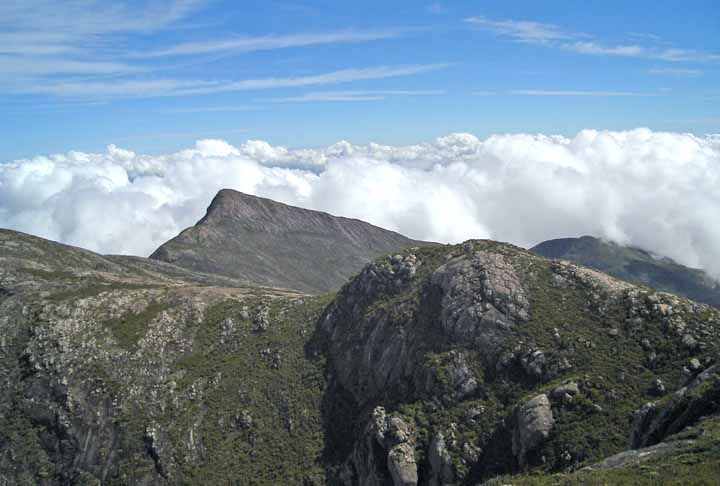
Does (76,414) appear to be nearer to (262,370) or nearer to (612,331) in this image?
(262,370)

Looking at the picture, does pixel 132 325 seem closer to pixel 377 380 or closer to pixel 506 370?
pixel 377 380

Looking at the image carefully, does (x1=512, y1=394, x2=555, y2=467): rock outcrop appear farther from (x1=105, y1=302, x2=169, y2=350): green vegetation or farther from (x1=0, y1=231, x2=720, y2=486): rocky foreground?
(x1=105, y1=302, x2=169, y2=350): green vegetation

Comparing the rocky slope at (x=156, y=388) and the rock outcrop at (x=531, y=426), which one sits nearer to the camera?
the rock outcrop at (x=531, y=426)

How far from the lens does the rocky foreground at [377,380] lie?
177 feet

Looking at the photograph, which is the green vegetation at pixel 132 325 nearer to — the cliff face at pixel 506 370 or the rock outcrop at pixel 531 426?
the cliff face at pixel 506 370

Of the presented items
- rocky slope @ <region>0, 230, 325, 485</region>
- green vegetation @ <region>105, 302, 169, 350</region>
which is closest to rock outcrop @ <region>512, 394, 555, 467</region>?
rocky slope @ <region>0, 230, 325, 485</region>

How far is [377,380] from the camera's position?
3024 inches

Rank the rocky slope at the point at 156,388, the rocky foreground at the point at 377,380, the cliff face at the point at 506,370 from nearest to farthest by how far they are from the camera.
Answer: the rocky foreground at the point at 377,380, the cliff face at the point at 506,370, the rocky slope at the point at 156,388

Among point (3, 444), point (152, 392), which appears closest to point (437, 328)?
point (152, 392)

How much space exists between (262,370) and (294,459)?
63.0ft

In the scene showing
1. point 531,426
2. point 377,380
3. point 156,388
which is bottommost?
point 531,426

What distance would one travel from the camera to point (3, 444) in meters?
84.9

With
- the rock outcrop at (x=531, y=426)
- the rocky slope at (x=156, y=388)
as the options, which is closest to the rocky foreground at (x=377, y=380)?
the rock outcrop at (x=531, y=426)

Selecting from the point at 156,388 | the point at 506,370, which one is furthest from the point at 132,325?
the point at 506,370
